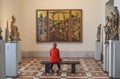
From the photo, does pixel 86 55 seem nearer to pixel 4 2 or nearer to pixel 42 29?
pixel 42 29

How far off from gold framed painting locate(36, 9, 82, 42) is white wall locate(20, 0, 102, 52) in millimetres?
278

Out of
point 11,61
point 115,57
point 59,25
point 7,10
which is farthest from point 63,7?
point 115,57

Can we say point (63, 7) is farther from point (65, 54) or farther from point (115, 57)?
point (115, 57)

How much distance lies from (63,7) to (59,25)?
4.07 ft

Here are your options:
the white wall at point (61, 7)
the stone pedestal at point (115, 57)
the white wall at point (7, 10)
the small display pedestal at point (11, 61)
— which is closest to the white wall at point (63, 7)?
the white wall at point (61, 7)

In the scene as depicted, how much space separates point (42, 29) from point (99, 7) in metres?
4.10

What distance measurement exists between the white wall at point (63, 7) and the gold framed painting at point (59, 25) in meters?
0.28

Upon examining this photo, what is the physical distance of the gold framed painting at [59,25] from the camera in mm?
18172

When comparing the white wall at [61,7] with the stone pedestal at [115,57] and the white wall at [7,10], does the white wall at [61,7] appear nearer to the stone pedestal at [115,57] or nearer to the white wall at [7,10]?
the white wall at [7,10]

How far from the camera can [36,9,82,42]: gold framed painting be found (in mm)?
18172

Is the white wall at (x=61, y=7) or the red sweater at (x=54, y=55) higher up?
the white wall at (x=61, y=7)

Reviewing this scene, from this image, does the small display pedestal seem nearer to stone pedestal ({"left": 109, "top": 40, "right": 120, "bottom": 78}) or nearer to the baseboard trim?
stone pedestal ({"left": 109, "top": 40, "right": 120, "bottom": 78})

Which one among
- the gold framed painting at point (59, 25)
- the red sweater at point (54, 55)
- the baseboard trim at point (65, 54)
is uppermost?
the gold framed painting at point (59, 25)

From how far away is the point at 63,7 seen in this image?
18.2 m
